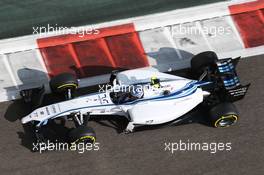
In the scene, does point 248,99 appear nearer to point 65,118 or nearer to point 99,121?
point 99,121

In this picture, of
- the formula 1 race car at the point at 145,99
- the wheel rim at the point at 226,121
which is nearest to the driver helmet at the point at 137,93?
the formula 1 race car at the point at 145,99

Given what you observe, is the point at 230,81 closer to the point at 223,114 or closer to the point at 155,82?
the point at 223,114

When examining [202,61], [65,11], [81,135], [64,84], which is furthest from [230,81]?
[65,11]

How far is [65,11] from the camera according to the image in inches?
492

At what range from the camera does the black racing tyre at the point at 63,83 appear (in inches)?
422

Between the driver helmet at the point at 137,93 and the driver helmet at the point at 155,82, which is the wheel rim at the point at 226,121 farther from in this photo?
the driver helmet at the point at 137,93

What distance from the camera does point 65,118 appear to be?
35.0 feet

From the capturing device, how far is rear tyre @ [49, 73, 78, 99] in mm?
10719

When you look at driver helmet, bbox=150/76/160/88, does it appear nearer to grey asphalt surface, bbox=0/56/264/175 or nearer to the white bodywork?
the white bodywork

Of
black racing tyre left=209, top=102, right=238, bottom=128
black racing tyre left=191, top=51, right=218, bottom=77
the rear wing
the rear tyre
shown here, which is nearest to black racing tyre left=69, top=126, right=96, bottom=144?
the rear tyre

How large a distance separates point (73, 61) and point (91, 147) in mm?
2355

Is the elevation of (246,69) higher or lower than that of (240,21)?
lower

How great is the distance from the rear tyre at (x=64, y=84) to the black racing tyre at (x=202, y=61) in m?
2.56

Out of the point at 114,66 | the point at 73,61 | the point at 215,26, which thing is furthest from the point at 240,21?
the point at 73,61
